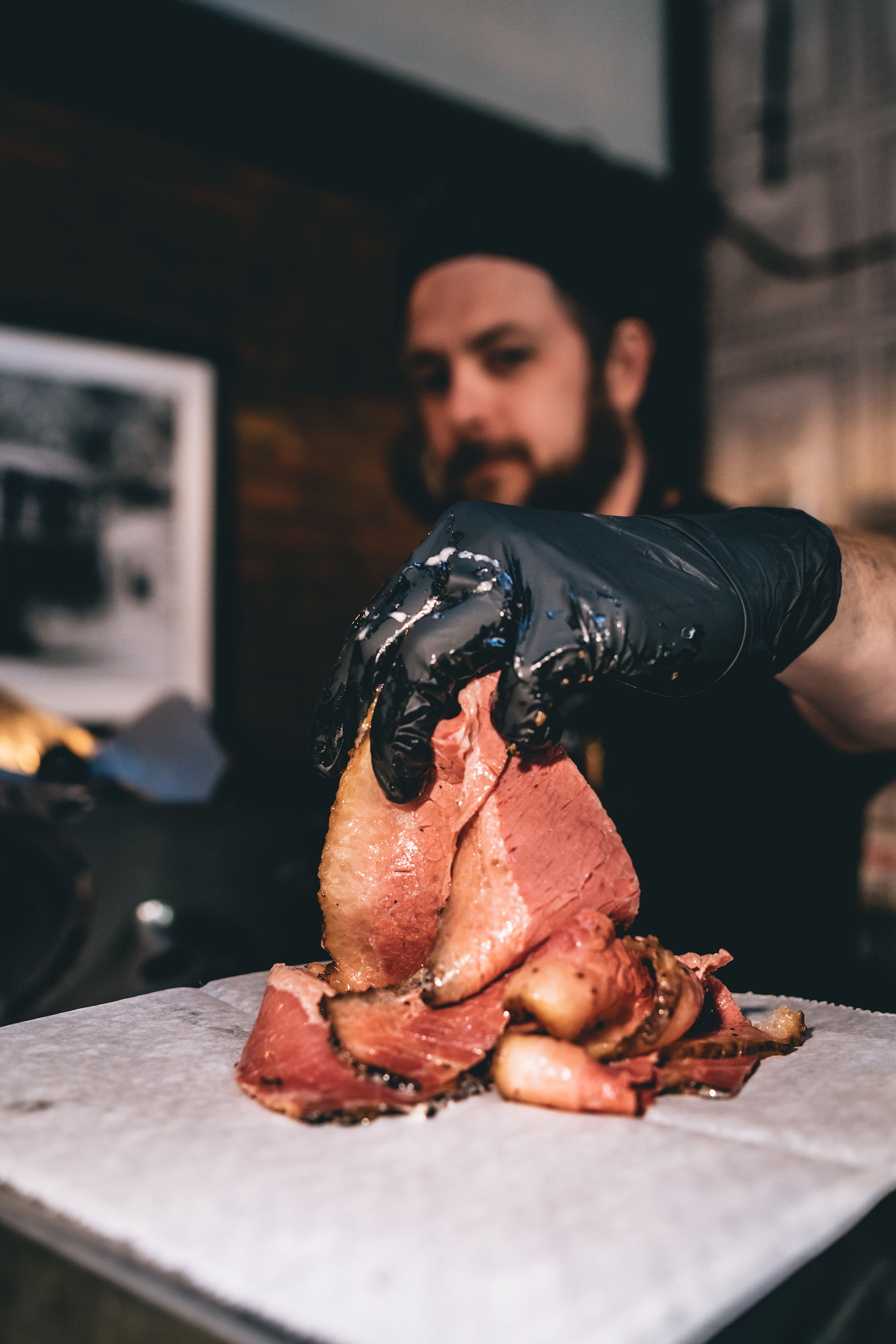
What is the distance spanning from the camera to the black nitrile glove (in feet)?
3.59

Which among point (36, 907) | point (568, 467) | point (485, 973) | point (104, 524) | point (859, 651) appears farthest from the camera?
point (104, 524)

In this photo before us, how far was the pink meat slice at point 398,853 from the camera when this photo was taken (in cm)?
113

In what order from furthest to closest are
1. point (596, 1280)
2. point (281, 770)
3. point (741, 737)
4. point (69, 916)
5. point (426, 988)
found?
point (281, 770)
point (741, 737)
point (69, 916)
point (426, 988)
point (596, 1280)

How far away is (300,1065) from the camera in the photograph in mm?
970

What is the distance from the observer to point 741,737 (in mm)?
2414

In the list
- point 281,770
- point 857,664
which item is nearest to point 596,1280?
point 857,664

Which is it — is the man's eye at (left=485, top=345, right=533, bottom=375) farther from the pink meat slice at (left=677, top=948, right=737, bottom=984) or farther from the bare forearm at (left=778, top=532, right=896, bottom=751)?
the pink meat slice at (left=677, top=948, right=737, bottom=984)

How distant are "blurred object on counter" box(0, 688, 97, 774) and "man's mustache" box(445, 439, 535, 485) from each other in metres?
1.41

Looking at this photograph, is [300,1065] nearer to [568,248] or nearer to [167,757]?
[167,757]

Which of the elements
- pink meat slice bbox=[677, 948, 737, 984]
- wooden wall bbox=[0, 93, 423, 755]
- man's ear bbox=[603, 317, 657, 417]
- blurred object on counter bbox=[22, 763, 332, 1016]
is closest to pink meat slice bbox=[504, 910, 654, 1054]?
pink meat slice bbox=[677, 948, 737, 984]

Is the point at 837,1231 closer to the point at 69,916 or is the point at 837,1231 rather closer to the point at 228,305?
the point at 69,916

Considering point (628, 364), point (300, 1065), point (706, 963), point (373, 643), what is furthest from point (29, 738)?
point (628, 364)

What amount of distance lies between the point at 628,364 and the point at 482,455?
55 cm

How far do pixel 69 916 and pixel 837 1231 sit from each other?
1.62 metres
